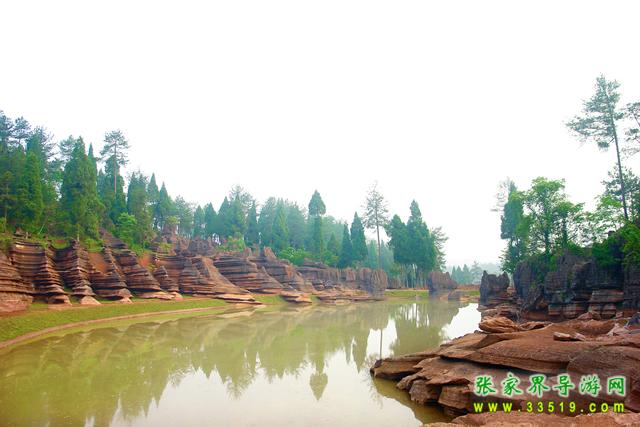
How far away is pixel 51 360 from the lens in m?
16.2

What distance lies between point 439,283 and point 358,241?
15949 millimetres

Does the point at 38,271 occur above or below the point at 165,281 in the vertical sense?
above

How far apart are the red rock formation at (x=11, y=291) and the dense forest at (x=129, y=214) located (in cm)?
508

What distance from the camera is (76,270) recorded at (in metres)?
32.0

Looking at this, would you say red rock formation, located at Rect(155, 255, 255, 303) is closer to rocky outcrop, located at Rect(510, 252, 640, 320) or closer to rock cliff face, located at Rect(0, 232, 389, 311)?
rock cliff face, located at Rect(0, 232, 389, 311)

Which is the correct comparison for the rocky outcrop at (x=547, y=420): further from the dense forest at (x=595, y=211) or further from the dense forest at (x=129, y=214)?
the dense forest at (x=129, y=214)

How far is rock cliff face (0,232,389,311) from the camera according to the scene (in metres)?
28.8

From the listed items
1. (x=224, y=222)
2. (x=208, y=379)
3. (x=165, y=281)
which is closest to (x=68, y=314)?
(x=165, y=281)

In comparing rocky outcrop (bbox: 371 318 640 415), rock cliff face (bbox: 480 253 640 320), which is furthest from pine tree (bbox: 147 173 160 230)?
rocky outcrop (bbox: 371 318 640 415)

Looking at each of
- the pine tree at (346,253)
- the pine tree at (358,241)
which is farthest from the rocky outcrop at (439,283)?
the pine tree at (346,253)

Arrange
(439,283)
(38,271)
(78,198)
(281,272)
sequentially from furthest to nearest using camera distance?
1. (439,283)
2. (281,272)
3. (78,198)
4. (38,271)

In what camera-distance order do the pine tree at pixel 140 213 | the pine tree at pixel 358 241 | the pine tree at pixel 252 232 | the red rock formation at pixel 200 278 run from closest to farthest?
the red rock formation at pixel 200 278
the pine tree at pixel 140 213
the pine tree at pixel 358 241
the pine tree at pixel 252 232

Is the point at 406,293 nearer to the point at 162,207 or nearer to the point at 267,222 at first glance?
the point at 267,222

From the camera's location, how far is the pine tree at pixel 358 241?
70.1m
